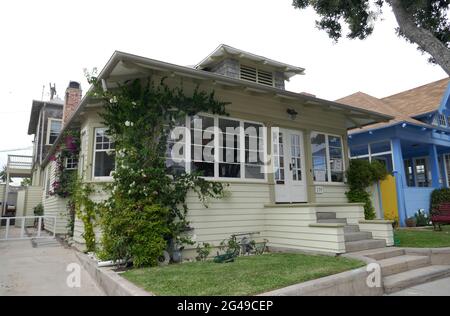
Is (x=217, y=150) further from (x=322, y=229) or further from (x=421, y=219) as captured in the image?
(x=421, y=219)

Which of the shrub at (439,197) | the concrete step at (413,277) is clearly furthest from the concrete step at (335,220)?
the shrub at (439,197)

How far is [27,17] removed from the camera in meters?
7.96

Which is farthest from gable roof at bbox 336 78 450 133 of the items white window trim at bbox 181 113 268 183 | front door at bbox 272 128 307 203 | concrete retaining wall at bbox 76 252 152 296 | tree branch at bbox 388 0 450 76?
concrete retaining wall at bbox 76 252 152 296

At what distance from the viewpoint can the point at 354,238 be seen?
250 inches

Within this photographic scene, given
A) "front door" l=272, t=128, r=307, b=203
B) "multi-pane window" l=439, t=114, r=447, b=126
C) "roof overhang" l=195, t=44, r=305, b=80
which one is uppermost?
"roof overhang" l=195, t=44, r=305, b=80

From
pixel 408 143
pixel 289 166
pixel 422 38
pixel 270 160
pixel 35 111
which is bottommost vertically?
pixel 289 166

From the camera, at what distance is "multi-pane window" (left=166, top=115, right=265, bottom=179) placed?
6621mm

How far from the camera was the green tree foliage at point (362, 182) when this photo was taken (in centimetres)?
891

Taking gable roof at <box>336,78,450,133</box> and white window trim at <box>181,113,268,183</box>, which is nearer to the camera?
white window trim at <box>181,113,268,183</box>

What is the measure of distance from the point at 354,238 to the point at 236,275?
3153 mm

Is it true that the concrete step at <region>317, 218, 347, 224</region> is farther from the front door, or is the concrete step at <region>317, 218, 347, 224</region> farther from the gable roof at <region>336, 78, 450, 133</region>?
the gable roof at <region>336, 78, 450, 133</region>

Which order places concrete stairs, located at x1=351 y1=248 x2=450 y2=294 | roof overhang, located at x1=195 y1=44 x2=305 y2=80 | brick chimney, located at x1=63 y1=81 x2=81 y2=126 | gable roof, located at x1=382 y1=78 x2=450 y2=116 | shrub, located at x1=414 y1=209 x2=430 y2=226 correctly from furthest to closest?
1. gable roof, located at x1=382 y1=78 x2=450 y2=116
2. brick chimney, located at x1=63 y1=81 x2=81 y2=126
3. shrub, located at x1=414 y1=209 x2=430 y2=226
4. roof overhang, located at x1=195 y1=44 x2=305 y2=80
5. concrete stairs, located at x1=351 y1=248 x2=450 y2=294

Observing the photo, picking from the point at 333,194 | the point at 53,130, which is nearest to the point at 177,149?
the point at 333,194
